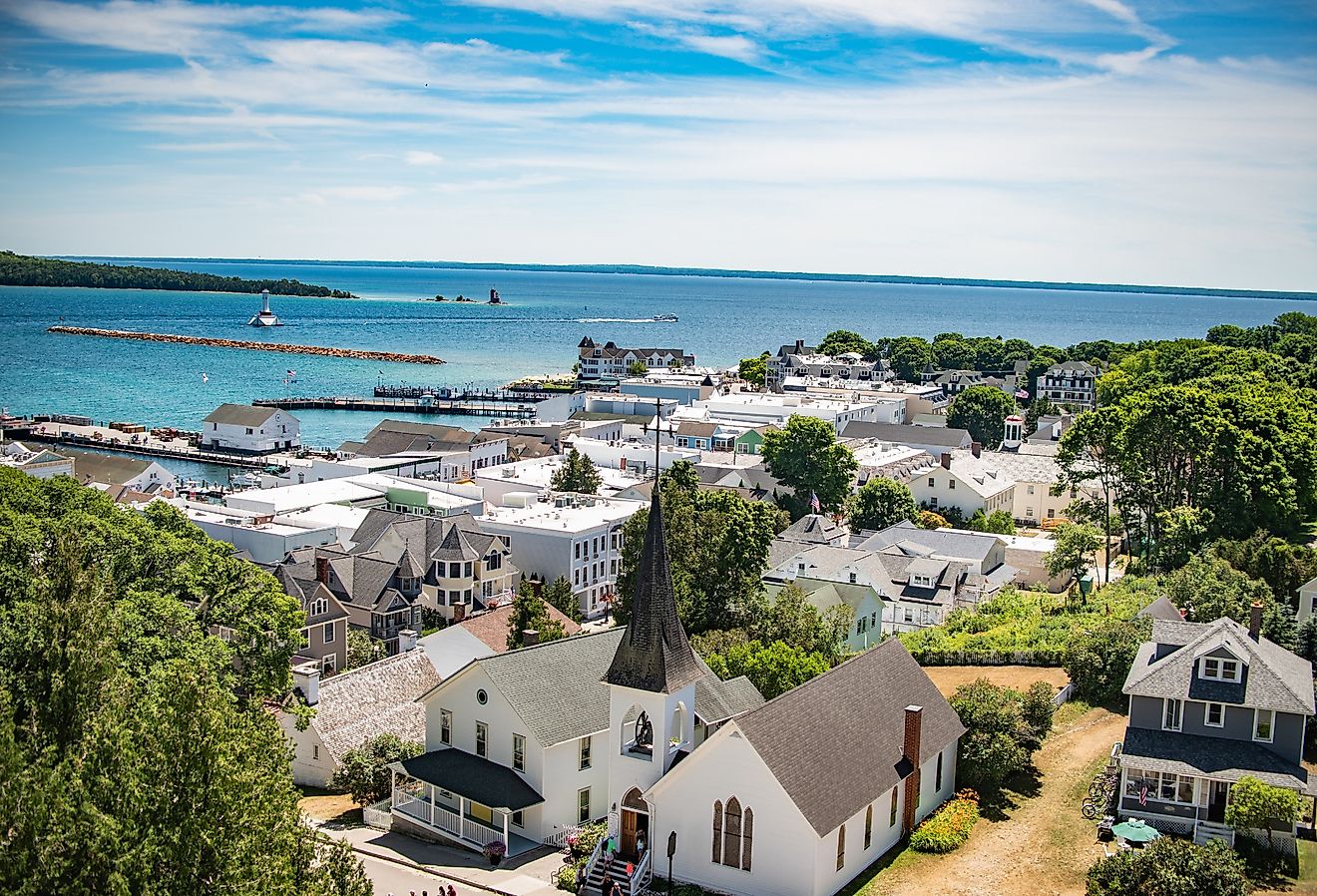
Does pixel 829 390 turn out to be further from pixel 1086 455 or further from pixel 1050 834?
pixel 1050 834

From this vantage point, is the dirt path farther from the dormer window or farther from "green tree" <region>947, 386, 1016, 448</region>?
"green tree" <region>947, 386, 1016, 448</region>

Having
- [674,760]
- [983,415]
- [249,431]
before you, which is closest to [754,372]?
[983,415]

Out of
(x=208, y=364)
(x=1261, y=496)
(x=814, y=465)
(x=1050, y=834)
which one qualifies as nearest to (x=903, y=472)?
(x=814, y=465)

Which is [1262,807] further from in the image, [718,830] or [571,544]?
[571,544]

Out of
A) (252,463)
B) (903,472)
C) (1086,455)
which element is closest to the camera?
(1086,455)

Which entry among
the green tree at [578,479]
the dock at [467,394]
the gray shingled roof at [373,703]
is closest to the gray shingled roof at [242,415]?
the dock at [467,394]
